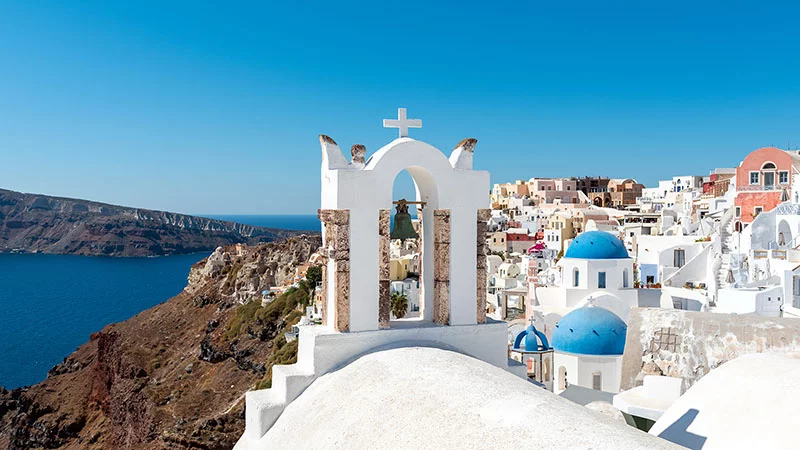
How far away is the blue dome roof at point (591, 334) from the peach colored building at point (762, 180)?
21.6m

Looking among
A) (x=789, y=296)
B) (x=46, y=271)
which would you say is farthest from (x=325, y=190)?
(x=46, y=271)

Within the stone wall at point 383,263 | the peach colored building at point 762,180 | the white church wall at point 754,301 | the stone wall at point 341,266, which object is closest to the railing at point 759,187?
the peach colored building at point 762,180

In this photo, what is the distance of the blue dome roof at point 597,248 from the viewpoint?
23.8m

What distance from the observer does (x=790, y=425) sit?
4852 mm

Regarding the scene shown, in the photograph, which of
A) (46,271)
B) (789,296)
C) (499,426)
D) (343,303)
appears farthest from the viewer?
(46,271)

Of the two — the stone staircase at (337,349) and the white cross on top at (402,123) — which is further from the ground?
the white cross on top at (402,123)

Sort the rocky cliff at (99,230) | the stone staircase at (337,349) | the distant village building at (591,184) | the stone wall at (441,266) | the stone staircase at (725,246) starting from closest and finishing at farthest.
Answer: the stone staircase at (337,349) → the stone wall at (441,266) → the stone staircase at (725,246) → the distant village building at (591,184) → the rocky cliff at (99,230)

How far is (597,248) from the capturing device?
2384 cm

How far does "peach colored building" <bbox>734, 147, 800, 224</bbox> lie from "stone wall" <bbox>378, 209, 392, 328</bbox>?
109ft

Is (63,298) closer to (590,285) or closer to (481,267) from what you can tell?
(590,285)

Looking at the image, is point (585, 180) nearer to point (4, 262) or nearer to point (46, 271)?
point (46, 271)

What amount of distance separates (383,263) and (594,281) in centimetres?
1852

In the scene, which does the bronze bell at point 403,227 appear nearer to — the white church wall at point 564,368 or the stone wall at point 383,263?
the stone wall at point 383,263

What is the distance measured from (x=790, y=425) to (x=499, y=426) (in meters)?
2.38
